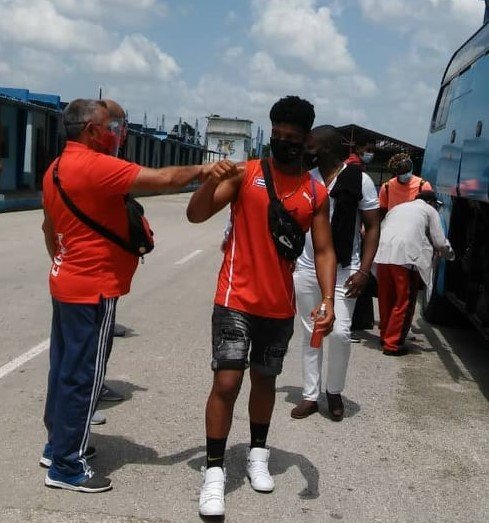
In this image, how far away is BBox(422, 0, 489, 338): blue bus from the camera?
5941 millimetres

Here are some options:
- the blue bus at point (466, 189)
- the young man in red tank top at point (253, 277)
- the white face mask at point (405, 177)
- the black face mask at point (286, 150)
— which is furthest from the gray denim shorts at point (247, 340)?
the white face mask at point (405, 177)

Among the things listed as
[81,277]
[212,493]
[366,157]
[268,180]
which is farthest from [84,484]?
[366,157]

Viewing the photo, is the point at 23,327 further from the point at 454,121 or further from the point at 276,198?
the point at 454,121

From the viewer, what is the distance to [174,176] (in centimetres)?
323

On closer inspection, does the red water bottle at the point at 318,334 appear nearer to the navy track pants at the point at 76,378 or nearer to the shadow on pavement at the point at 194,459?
the shadow on pavement at the point at 194,459

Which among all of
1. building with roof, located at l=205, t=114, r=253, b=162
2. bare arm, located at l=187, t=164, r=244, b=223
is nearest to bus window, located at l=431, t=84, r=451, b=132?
bare arm, located at l=187, t=164, r=244, b=223

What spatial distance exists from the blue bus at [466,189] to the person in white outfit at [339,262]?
94cm

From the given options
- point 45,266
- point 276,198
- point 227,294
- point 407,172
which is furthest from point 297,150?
point 45,266

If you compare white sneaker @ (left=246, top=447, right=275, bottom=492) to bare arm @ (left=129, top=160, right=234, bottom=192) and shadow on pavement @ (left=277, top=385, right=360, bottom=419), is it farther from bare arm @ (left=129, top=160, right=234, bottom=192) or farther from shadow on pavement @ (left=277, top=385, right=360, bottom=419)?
bare arm @ (left=129, top=160, right=234, bottom=192)

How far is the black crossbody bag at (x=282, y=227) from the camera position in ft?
11.3

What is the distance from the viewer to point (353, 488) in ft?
12.5

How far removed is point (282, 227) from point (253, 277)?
0.27 metres

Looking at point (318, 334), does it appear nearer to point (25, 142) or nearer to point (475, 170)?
point (475, 170)

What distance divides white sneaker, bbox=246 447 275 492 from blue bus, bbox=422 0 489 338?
250 centimetres
